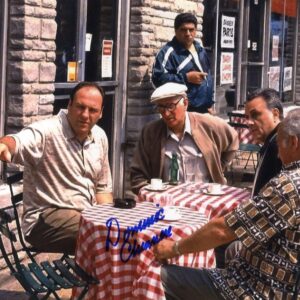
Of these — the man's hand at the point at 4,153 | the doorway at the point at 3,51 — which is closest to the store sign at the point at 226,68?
the doorway at the point at 3,51

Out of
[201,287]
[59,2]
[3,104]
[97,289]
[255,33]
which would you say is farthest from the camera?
[255,33]

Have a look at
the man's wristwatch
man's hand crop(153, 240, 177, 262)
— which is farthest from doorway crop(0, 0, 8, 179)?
the man's wristwatch

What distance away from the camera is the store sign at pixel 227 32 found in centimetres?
1180

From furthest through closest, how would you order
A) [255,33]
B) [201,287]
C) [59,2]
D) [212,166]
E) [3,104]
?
[255,33] → [59,2] → [3,104] → [212,166] → [201,287]

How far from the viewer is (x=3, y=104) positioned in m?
6.54

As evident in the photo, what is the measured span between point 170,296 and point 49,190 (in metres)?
1.30

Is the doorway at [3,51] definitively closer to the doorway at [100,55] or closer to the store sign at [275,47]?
the doorway at [100,55]

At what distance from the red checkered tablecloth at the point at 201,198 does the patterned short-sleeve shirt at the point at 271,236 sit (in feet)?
4.16

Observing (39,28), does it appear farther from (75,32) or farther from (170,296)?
(170,296)

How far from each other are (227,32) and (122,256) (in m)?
8.12

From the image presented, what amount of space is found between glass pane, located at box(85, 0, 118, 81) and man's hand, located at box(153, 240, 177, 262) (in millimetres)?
4010

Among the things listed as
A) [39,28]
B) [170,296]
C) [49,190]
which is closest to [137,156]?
[49,190]

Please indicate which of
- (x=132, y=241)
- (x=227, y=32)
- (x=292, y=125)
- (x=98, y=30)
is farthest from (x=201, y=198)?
(x=227, y=32)

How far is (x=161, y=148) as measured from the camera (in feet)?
19.1
